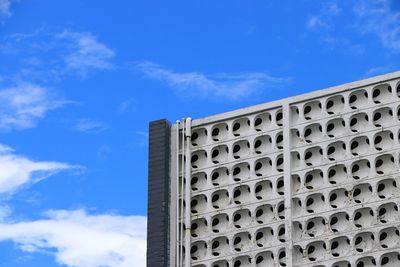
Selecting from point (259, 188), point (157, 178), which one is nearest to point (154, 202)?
point (157, 178)

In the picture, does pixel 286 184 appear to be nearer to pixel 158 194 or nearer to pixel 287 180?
pixel 287 180

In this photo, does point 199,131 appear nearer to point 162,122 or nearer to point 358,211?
point 162,122

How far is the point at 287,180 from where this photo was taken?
3258 inches

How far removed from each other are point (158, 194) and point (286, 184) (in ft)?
30.5

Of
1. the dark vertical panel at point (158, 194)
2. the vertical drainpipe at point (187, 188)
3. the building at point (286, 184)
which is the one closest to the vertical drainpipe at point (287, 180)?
the building at point (286, 184)

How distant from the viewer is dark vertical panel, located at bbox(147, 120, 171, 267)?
279 feet

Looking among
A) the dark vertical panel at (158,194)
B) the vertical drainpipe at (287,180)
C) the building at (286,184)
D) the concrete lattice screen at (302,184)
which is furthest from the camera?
the dark vertical panel at (158,194)

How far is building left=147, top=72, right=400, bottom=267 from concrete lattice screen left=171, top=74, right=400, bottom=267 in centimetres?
6

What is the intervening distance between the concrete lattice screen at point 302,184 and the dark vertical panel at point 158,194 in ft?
3.94

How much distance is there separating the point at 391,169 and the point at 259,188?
8.91m

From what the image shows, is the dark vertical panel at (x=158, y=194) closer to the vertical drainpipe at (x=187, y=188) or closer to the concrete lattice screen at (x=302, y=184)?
the concrete lattice screen at (x=302, y=184)

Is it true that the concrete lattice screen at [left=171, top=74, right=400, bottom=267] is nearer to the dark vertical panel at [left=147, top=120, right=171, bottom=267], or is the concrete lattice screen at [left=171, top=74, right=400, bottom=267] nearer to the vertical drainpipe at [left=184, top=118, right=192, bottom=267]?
the vertical drainpipe at [left=184, top=118, right=192, bottom=267]

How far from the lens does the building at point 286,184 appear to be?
8044cm

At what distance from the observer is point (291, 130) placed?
84.3 m
